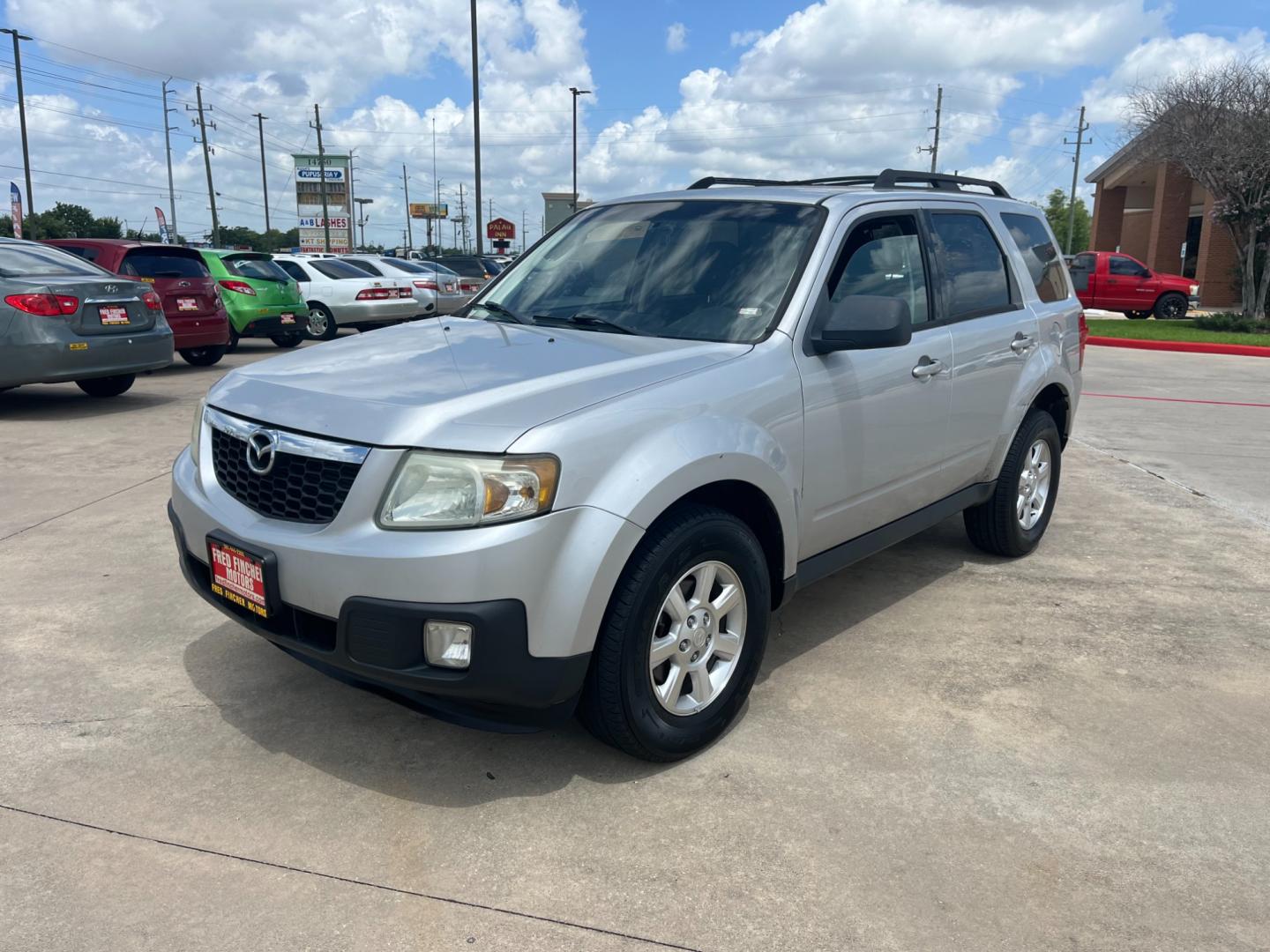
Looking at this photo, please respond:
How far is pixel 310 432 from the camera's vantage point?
116 inches

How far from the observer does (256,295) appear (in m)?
14.5

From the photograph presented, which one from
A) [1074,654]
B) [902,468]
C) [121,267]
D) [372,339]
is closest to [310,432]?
[372,339]

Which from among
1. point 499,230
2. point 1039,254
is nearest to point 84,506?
point 1039,254

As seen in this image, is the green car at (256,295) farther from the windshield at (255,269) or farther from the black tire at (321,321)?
the black tire at (321,321)

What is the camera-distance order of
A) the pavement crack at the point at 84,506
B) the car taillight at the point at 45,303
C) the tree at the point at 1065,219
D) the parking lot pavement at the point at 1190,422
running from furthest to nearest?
the tree at the point at 1065,219 < the car taillight at the point at 45,303 < the parking lot pavement at the point at 1190,422 < the pavement crack at the point at 84,506

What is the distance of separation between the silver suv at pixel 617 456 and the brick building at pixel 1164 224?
2428cm

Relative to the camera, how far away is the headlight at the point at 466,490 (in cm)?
274

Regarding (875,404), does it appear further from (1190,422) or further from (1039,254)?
(1190,422)

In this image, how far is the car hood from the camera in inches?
111

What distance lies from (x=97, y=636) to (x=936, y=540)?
4.26 m

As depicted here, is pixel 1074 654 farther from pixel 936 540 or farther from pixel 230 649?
pixel 230 649

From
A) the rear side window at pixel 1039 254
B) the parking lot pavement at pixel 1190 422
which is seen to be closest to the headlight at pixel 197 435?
the rear side window at pixel 1039 254

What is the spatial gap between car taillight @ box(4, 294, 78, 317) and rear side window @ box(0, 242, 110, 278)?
0.28 metres

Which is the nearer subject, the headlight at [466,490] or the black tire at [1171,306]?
the headlight at [466,490]
